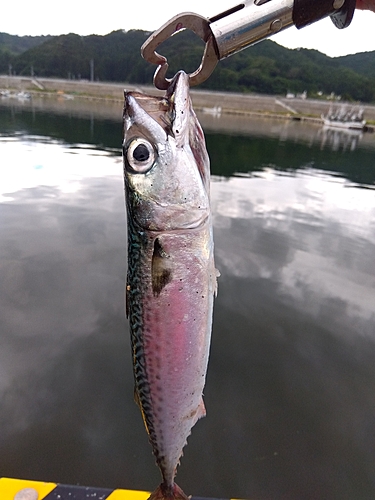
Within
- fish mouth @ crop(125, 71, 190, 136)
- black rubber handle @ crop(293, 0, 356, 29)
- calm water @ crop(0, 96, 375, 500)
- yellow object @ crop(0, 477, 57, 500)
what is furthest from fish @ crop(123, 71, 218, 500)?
calm water @ crop(0, 96, 375, 500)

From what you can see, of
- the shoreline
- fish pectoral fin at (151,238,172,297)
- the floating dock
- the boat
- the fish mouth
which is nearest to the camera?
the fish mouth

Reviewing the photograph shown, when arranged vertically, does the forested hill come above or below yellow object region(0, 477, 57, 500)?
above

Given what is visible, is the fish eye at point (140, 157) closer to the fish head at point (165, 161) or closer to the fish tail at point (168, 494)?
the fish head at point (165, 161)

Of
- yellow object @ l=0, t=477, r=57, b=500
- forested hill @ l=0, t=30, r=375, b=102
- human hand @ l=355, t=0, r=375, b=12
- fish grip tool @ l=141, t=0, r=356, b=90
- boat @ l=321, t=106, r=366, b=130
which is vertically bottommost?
yellow object @ l=0, t=477, r=57, b=500

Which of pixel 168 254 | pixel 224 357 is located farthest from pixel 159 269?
pixel 224 357

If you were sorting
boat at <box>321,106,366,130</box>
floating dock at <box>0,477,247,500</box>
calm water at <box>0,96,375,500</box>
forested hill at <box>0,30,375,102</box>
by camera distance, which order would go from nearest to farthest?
floating dock at <box>0,477,247,500</box>
calm water at <box>0,96,375,500</box>
boat at <box>321,106,366,130</box>
forested hill at <box>0,30,375,102</box>

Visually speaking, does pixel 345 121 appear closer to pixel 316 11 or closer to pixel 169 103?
pixel 316 11

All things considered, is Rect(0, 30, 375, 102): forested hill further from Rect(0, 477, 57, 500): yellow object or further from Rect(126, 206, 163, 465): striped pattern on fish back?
Rect(126, 206, 163, 465): striped pattern on fish back

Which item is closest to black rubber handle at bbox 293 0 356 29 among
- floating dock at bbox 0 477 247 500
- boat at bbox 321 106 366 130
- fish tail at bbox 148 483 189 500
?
fish tail at bbox 148 483 189 500

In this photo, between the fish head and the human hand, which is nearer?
the fish head
